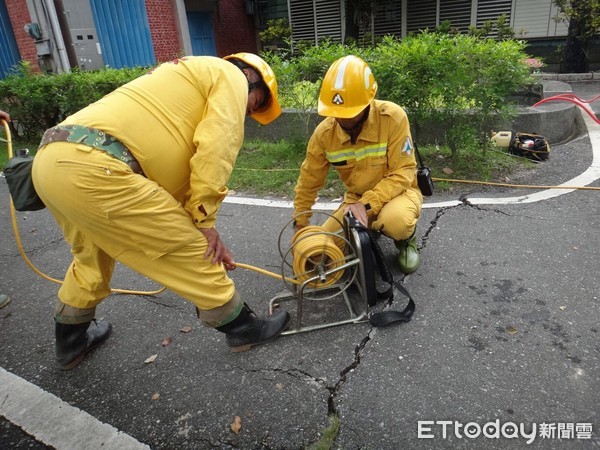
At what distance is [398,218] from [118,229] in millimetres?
1726

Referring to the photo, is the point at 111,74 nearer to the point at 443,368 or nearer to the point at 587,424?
the point at 443,368

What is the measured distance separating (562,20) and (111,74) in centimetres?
1184

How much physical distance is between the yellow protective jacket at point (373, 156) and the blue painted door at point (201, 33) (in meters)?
13.4

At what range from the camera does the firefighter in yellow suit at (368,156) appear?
8.78ft

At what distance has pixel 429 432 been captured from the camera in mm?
1907

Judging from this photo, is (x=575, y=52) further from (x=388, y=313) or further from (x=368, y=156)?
(x=388, y=313)

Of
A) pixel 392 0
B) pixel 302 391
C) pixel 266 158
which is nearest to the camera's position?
pixel 302 391

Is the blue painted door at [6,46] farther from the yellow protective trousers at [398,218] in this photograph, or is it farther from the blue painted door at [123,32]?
the yellow protective trousers at [398,218]

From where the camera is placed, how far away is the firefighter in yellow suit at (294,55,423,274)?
268 centimetres

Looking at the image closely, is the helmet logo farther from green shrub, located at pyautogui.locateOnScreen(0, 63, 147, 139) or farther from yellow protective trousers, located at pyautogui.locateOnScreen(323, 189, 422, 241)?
green shrub, located at pyautogui.locateOnScreen(0, 63, 147, 139)

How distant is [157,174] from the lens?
78.3 inches

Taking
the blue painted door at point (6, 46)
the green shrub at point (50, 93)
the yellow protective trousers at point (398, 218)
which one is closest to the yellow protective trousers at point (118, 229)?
the yellow protective trousers at point (398, 218)

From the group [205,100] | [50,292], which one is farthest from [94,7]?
[205,100]
